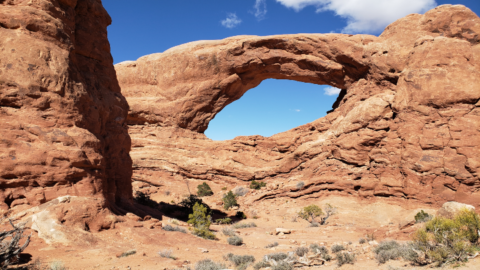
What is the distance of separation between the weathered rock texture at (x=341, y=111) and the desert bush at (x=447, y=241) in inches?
433

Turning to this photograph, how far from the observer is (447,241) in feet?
22.3

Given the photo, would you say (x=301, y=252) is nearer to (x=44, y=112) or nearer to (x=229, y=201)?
(x=44, y=112)

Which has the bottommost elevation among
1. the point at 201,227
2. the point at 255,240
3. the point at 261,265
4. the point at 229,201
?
the point at 255,240

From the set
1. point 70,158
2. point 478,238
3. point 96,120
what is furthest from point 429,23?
point 70,158

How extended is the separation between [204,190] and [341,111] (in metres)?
12.5

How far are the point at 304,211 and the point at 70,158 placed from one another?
13499 millimetres

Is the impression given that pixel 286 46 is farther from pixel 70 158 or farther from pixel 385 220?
pixel 70 158

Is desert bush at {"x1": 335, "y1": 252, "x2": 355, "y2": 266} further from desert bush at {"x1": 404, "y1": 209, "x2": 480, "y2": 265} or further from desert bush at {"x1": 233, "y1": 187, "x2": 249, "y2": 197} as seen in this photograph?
desert bush at {"x1": 233, "y1": 187, "x2": 249, "y2": 197}

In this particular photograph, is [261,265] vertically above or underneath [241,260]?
above

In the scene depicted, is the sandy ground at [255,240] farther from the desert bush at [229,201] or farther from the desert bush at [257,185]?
the desert bush at [257,185]

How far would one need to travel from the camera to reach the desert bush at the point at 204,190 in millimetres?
24125

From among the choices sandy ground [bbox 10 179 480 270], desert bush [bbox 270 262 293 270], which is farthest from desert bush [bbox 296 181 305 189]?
desert bush [bbox 270 262 293 270]

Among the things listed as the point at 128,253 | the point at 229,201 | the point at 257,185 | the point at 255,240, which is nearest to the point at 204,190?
the point at 229,201

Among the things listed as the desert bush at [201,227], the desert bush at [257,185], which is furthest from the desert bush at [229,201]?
the desert bush at [201,227]
